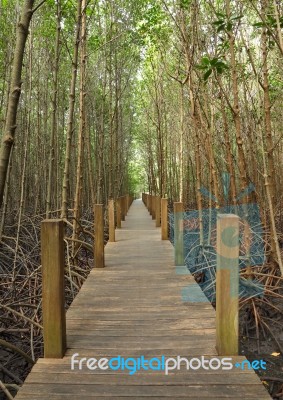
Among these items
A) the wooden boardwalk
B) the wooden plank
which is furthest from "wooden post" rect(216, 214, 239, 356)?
the wooden plank

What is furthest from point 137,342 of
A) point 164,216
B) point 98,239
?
point 164,216

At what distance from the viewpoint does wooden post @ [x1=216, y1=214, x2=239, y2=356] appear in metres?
2.08

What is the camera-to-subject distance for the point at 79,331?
261 centimetres

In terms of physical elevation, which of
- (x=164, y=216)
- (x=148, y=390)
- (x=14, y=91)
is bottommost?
(x=148, y=390)

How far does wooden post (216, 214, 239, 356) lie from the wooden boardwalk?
0.38 ft

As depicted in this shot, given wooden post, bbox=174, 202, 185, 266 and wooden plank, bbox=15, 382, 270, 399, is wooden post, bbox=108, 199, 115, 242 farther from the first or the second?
wooden plank, bbox=15, 382, 270, 399

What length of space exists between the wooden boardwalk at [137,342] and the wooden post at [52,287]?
10cm

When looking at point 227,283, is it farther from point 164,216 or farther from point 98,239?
point 164,216

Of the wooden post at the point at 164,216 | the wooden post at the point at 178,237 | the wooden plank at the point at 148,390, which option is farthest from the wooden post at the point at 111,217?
the wooden plank at the point at 148,390

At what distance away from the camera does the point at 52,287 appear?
7.23 feet

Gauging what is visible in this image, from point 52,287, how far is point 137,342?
698mm

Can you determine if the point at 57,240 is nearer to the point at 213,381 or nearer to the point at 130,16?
the point at 213,381

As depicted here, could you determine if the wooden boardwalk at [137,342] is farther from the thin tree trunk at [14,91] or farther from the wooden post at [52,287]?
the thin tree trunk at [14,91]

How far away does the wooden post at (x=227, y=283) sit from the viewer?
6.82ft
